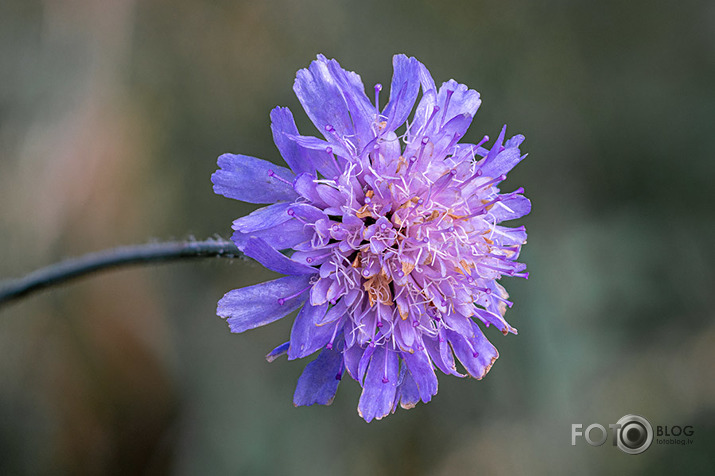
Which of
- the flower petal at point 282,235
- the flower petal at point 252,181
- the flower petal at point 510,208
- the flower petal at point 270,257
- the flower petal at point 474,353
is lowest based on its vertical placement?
the flower petal at point 474,353

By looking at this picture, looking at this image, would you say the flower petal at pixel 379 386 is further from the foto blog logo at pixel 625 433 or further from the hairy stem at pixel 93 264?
the foto blog logo at pixel 625 433

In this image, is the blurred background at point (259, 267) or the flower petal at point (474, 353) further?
the blurred background at point (259, 267)

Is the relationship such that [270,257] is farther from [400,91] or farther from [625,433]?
[625,433]

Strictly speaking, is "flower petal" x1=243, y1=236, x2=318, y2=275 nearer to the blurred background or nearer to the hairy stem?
the hairy stem

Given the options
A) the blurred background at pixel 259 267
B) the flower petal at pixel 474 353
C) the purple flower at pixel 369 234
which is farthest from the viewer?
the blurred background at pixel 259 267

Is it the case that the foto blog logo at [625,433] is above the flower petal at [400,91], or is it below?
below

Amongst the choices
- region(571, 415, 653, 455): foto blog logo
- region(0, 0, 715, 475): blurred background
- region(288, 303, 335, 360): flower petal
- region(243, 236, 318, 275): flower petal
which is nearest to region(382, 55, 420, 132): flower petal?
region(243, 236, 318, 275): flower petal

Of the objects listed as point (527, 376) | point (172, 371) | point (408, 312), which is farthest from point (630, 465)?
point (172, 371)

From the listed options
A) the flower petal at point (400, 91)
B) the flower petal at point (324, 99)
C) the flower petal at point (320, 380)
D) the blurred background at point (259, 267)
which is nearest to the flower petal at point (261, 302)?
A: the flower petal at point (320, 380)
